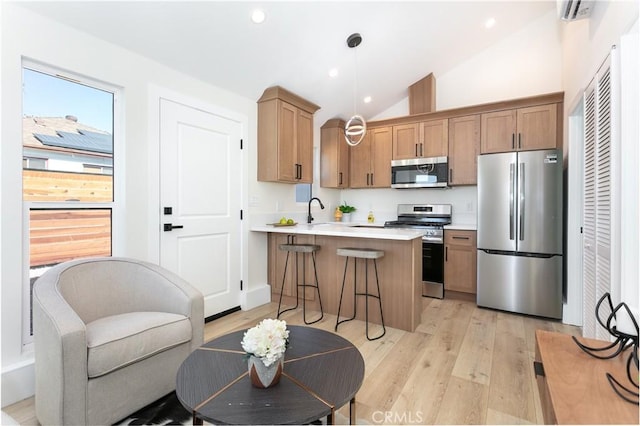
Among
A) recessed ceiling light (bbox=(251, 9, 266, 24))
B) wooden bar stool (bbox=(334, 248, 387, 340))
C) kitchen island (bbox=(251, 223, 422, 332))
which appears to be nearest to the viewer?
recessed ceiling light (bbox=(251, 9, 266, 24))

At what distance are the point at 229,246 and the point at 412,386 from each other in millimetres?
Result: 2226

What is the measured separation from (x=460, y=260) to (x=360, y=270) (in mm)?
1526

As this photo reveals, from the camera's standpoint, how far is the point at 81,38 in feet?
7.11

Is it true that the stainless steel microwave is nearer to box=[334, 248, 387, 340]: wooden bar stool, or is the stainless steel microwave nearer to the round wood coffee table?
box=[334, 248, 387, 340]: wooden bar stool

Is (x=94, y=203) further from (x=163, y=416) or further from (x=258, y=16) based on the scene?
(x=258, y=16)

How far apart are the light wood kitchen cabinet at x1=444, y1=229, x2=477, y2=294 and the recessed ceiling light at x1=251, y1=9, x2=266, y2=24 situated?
10.4ft

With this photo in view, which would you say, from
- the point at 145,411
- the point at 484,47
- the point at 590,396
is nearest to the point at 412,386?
the point at 590,396

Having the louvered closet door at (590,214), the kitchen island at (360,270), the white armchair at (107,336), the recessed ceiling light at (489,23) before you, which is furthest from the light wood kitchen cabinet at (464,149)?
the white armchair at (107,336)

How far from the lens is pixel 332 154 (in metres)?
4.85

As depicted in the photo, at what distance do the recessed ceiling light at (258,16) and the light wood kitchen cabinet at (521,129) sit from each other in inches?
118

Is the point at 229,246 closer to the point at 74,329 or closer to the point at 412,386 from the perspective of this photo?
the point at 74,329

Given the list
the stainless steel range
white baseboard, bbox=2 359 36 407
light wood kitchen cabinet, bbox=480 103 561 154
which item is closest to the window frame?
white baseboard, bbox=2 359 36 407

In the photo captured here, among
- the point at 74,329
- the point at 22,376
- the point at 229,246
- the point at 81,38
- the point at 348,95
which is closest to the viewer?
the point at 74,329

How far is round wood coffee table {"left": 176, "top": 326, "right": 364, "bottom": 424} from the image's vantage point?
42.8 inches
